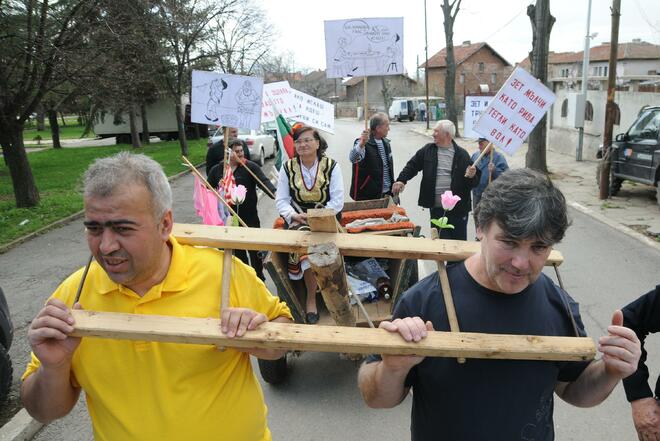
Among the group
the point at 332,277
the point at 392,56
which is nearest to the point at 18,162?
the point at 392,56

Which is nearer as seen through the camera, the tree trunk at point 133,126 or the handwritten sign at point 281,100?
the handwritten sign at point 281,100

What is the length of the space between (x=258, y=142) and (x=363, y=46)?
13002 mm

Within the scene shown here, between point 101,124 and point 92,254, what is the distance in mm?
35108

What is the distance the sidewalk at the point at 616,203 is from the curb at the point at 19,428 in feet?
28.5

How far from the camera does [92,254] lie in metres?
1.80

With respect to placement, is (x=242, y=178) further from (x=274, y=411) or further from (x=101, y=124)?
(x=101, y=124)

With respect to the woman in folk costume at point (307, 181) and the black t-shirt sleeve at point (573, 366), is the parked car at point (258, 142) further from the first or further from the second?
the black t-shirt sleeve at point (573, 366)

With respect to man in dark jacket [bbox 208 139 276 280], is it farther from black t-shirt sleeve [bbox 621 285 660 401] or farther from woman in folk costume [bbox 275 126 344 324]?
black t-shirt sleeve [bbox 621 285 660 401]

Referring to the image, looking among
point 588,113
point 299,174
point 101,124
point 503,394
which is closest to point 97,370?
point 503,394

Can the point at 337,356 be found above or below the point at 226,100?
below

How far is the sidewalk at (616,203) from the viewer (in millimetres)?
9075

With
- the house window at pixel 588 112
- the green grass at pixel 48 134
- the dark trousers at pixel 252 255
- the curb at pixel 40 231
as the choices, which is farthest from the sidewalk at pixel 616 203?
the green grass at pixel 48 134

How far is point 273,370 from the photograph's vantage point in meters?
4.37

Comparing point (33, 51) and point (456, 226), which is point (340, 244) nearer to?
point (456, 226)
